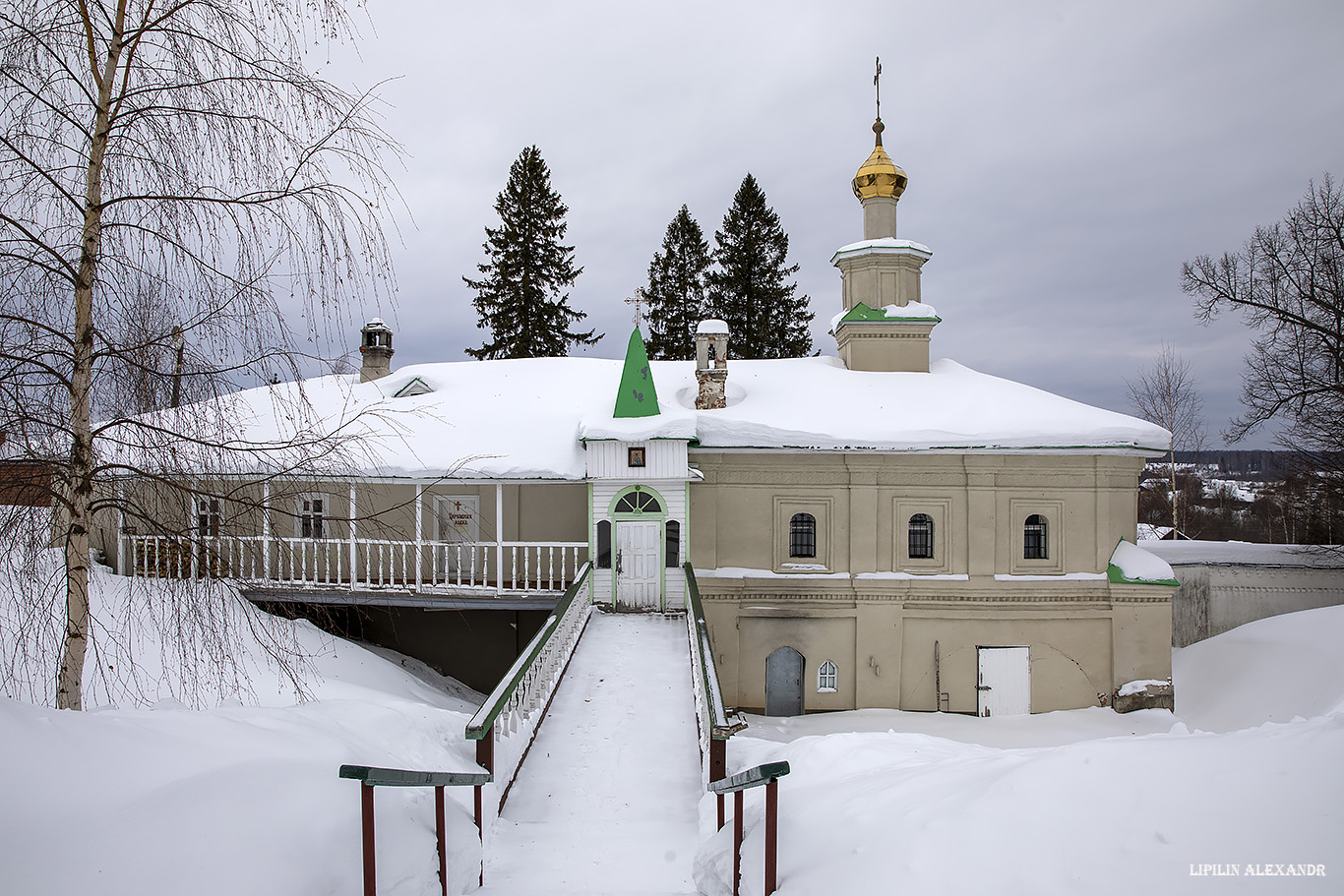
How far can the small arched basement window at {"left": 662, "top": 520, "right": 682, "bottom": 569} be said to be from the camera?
548 inches

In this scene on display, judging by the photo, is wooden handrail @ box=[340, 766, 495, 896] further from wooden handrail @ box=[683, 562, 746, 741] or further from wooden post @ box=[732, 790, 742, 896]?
wooden handrail @ box=[683, 562, 746, 741]

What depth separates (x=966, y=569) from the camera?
54.3ft

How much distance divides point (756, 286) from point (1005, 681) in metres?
23.2

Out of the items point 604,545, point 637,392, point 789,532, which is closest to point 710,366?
point 637,392

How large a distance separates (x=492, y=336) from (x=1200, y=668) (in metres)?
27.7

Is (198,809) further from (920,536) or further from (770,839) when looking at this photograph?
(920,536)

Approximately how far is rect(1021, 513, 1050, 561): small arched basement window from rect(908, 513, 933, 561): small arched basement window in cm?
218

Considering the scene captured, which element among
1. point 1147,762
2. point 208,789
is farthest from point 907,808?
Result: point 208,789

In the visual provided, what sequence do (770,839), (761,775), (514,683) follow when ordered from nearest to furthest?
1. (761,775)
2. (770,839)
3. (514,683)

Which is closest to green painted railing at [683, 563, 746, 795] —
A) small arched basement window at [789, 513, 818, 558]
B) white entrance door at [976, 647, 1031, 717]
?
small arched basement window at [789, 513, 818, 558]

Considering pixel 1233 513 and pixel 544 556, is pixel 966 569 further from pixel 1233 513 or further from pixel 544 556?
pixel 1233 513

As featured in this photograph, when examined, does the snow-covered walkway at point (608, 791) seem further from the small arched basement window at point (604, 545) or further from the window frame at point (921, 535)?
the window frame at point (921, 535)

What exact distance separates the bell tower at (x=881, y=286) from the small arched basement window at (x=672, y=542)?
333 inches

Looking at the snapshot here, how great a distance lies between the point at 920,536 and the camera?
16.8 metres
